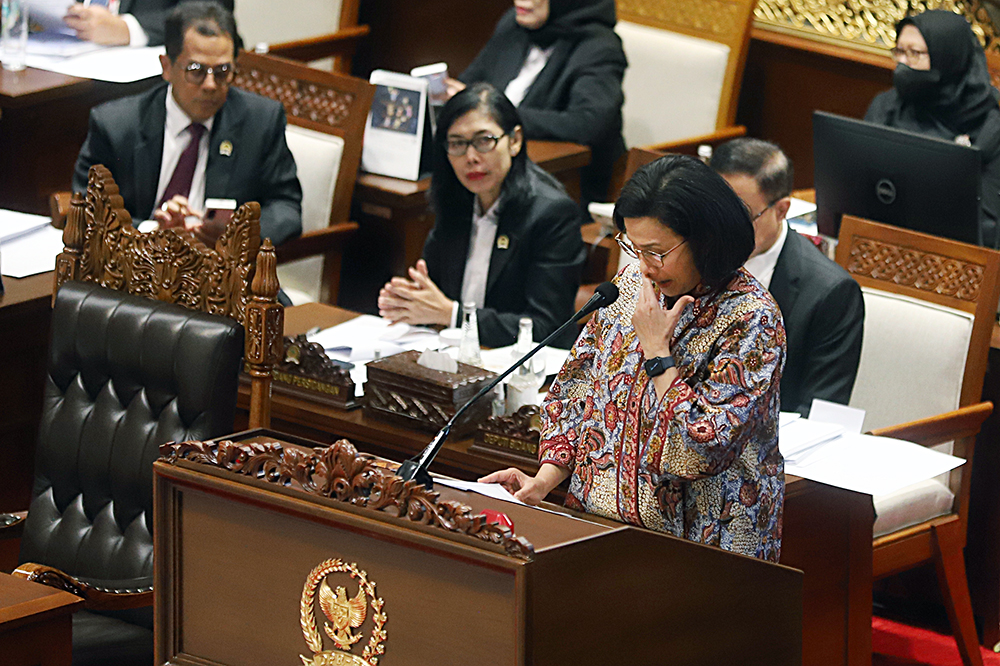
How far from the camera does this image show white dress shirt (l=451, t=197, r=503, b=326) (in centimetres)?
353

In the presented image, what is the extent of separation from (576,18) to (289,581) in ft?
10.8

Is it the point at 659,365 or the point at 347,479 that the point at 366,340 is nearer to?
the point at 659,365

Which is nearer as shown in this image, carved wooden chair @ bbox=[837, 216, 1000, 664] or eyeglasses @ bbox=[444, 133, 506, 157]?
carved wooden chair @ bbox=[837, 216, 1000, 664]

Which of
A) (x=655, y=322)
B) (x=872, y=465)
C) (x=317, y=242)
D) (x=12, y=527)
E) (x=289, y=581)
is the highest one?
(x=655, y=322)

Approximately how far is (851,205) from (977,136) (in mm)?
662

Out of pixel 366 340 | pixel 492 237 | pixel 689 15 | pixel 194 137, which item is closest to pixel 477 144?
pixel 492 237

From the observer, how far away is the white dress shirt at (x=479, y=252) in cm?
353

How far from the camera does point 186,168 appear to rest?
3.95 metres

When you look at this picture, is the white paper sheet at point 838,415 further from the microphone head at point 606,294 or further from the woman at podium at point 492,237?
the microphone head at point 606,294

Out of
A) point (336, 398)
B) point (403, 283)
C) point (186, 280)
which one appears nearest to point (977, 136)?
point (403, 283)

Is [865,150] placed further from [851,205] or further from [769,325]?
[769,325]

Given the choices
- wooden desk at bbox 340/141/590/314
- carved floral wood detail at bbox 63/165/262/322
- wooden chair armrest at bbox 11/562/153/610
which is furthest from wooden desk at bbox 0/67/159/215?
wooden chair armrest at bbox 11/562/153/610

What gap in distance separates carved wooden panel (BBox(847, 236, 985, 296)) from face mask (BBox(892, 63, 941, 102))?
1063 millimetres

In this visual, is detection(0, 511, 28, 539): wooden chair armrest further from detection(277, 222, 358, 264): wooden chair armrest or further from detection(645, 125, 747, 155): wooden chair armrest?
detection(645, 125, 747, 155): wooden chair armrest
